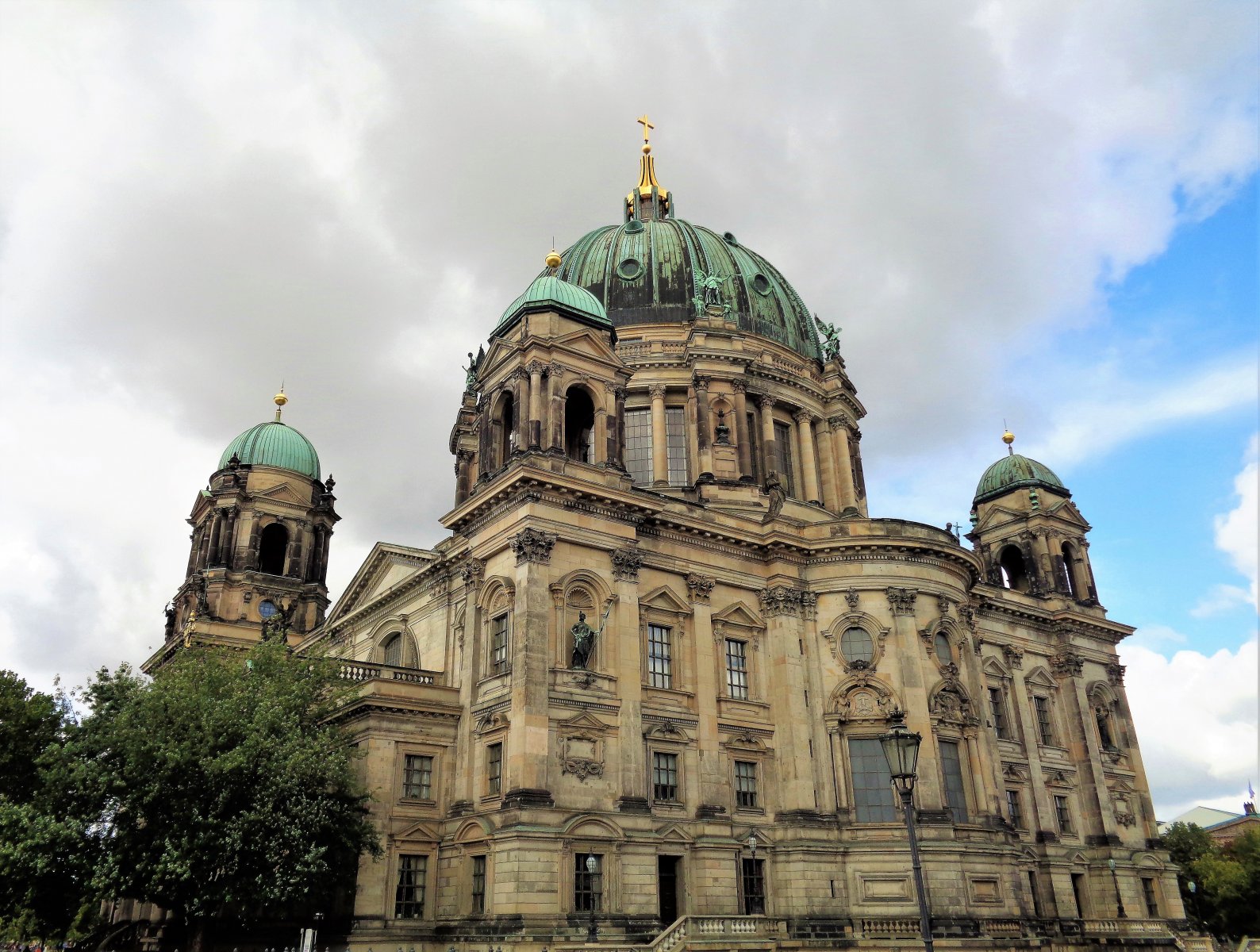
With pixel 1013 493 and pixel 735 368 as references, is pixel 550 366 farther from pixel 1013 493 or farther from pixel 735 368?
pixel 1013 493

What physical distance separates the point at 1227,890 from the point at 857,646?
40511 mm

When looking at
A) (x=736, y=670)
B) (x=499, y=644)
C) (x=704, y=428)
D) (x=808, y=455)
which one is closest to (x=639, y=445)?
(x=704, y=428)

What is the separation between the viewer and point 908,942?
34.8 meters

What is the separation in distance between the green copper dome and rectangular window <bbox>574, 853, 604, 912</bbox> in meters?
28.3

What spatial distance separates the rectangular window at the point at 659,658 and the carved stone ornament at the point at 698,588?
179 cm

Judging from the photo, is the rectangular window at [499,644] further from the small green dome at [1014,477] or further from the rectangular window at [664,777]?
the small green dome at [1014,477]

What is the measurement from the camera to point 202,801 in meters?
29.4

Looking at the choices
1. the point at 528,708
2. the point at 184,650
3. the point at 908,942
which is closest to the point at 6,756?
the point at 184,650

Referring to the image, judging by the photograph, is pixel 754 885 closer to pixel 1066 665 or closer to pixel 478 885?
pixel 478 885

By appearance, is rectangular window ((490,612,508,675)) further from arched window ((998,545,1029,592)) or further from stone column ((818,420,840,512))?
arched window ((998,545,1029,592))

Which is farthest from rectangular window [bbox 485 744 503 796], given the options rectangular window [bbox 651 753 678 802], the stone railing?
rectangular window [bbox 651 753 678 802]

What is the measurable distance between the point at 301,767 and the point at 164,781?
373 centimetres

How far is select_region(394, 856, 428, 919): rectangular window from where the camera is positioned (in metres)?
33.9

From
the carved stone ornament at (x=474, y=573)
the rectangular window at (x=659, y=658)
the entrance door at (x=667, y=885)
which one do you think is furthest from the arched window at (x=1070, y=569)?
the carved stone ornament at (x=474, y=573)
